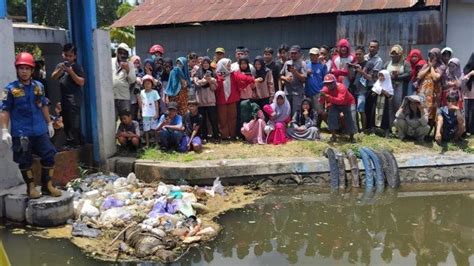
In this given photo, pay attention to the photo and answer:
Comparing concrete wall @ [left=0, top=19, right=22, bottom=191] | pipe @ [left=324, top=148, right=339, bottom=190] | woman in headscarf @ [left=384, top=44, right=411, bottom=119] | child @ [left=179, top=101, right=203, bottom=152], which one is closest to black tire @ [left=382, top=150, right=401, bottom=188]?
pipe @ [left=324, top=148, right=339, bottom=190]

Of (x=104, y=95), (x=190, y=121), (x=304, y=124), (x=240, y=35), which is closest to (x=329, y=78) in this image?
(x=304, y=124)

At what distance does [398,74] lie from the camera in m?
9.09

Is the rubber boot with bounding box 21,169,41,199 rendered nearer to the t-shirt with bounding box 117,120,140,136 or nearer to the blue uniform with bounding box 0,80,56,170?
the blue uniform with bounding box 0,80,56,170

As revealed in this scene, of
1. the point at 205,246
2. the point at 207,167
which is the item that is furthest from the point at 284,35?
the point at 205,246

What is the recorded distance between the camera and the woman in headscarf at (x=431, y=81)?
8.81 m

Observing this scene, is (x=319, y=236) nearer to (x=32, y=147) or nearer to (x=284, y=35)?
(x=32, y=147)

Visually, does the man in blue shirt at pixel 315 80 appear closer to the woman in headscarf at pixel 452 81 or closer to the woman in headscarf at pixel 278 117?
the woman in headscarf at pixel 278 117

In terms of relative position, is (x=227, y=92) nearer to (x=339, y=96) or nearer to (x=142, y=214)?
(x=339, y=96)

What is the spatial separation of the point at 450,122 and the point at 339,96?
1.88 metres

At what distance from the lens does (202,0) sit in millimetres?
16500

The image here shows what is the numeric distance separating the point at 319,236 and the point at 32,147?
3.43m

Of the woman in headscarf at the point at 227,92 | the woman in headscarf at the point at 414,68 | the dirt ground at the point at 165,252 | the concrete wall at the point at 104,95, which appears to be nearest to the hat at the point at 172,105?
the concrete wall at the point at 104,95

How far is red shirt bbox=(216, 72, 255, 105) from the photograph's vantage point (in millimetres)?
9133

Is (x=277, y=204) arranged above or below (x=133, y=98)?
below
